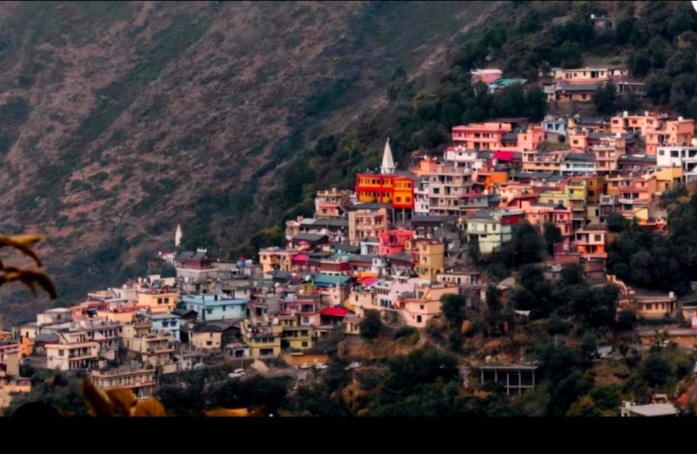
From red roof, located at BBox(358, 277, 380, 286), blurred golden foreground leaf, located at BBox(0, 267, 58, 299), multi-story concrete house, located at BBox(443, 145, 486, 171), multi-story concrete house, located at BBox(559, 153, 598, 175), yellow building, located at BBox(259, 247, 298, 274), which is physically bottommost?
red roof, located at BBox(358, 277, 380, 286)

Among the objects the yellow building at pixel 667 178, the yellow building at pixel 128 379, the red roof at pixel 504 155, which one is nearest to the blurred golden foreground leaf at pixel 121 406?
the yellow building at pixel 128 379

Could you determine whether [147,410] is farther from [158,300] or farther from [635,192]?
[635,192]

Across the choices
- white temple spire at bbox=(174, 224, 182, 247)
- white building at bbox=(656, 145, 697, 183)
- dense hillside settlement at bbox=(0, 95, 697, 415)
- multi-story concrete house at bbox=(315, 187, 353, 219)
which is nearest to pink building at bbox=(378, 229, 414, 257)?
dense hillside settlement at bbox=(0, 95, 697, 415)

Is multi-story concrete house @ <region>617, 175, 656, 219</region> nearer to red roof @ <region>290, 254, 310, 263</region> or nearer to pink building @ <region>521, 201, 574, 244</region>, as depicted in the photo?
pink building @ <region>521, 201, 574, 244</region>

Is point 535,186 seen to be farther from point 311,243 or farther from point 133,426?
point 133,426

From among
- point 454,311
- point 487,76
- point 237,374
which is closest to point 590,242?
point 454,311

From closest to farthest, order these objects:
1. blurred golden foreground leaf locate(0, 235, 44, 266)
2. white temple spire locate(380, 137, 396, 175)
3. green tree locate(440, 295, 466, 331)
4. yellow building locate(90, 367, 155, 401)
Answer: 1. blurred golden foreground leaf locate(0, 235, 44, 266)
2. yellow building locate(90, 367, 155, 401)
3. green tree locate(440, 295, 466, 331)
4. white temple spire locate(380, 137, 396, 175)
